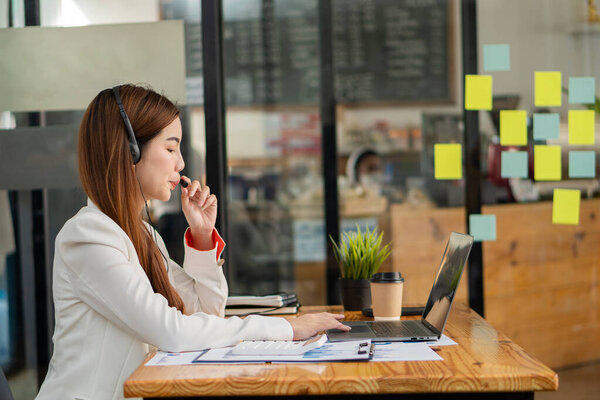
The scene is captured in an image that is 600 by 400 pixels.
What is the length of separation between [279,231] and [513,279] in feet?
4.61

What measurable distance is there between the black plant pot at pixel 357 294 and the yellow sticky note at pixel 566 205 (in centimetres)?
116

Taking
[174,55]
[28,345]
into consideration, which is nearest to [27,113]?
[174,55]

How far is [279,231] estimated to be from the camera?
151 inches

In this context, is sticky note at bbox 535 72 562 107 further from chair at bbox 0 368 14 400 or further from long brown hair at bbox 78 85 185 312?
chair at bbox 0 368 14 400

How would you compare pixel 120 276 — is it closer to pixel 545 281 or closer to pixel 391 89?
pixel 545 281

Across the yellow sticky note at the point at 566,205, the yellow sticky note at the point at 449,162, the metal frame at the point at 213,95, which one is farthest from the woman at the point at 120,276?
the yellow sticky note at the point at 566,205

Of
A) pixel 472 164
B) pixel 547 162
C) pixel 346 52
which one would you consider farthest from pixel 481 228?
pixel 346 52

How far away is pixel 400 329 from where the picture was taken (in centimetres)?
154

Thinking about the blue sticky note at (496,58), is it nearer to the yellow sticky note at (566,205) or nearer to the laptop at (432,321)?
the yellow sticky note at (566,205)

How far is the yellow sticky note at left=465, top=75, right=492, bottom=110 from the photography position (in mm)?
2633

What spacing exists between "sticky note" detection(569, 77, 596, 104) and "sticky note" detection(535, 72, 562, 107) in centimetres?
7

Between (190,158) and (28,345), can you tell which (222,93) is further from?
(28,345)

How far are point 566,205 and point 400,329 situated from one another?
1.47 meters

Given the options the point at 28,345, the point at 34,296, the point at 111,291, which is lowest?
the point at 28,345
